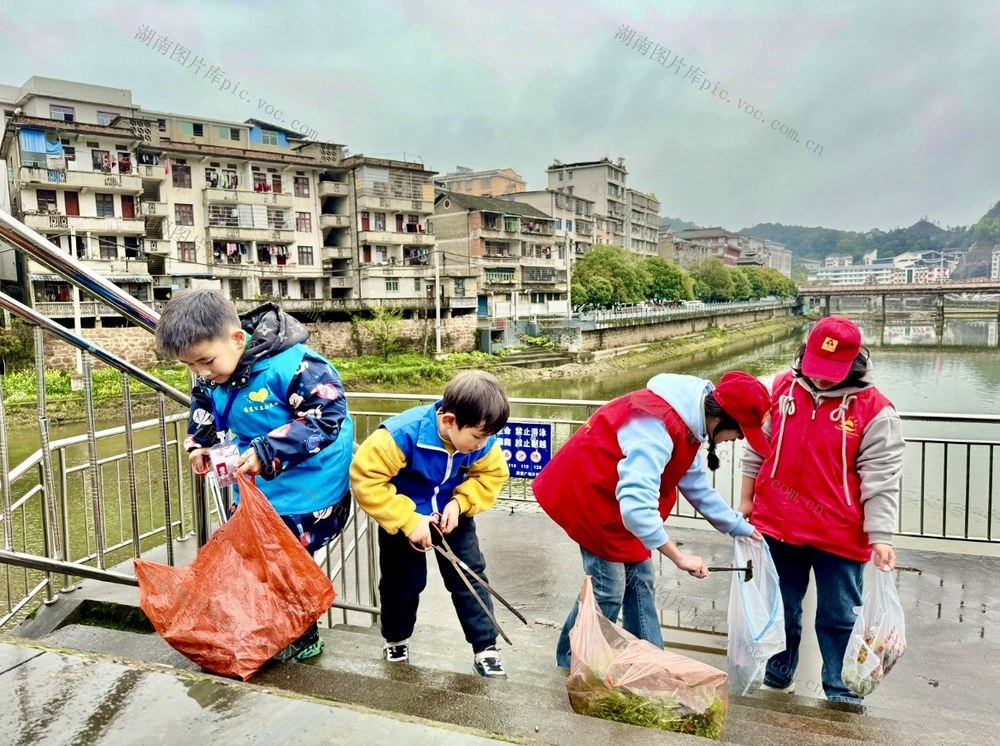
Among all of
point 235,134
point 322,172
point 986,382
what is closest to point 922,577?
point 986,382

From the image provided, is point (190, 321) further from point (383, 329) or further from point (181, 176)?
point (181, 176)

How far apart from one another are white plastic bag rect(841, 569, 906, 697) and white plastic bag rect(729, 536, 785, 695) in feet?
0.94

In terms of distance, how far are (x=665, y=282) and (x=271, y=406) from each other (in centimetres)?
5363

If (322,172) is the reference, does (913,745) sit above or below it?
below

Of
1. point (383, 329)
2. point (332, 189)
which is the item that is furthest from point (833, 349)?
point (332, 189)

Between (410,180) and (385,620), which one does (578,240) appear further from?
(385,620)

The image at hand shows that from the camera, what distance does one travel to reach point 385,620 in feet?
7.79

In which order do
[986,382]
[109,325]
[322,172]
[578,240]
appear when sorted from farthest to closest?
[578,240] → [322,172] → [109,325] → [986,382]

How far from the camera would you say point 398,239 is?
35.5 m

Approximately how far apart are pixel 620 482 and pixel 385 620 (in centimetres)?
99

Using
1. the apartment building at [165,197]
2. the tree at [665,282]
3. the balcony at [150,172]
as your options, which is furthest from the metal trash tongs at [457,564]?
the tree at [665,282]

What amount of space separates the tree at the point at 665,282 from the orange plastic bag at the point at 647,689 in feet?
167

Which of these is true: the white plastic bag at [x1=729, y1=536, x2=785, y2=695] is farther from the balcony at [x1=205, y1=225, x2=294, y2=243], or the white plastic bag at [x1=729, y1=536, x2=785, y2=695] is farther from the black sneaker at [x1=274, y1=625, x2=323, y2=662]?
the balcony at [x1=205, y1=225, x2=294, y2=243]

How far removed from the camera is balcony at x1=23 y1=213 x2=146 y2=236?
25.4 metres
